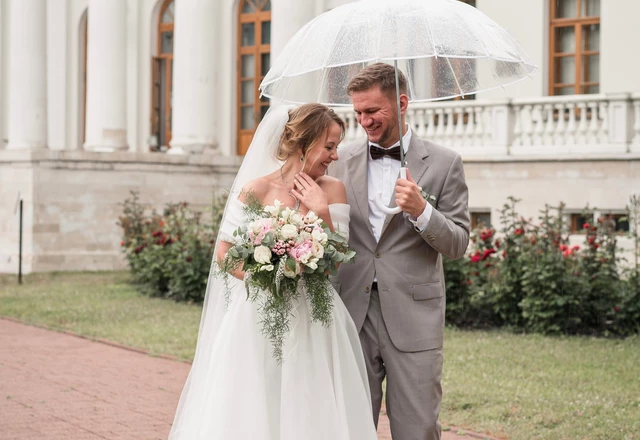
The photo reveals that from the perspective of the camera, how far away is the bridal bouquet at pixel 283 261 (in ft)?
14.3

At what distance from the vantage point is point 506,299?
11680 mm

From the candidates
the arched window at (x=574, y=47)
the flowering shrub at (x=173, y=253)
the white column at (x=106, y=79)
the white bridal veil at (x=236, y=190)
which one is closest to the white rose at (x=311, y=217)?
the white bridal veil at (x=236, y=190)

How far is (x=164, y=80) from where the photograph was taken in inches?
1013

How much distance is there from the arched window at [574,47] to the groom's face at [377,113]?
1446 centimetres

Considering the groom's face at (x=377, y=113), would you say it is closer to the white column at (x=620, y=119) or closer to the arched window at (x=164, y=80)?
the white column at (x=620, y=119)

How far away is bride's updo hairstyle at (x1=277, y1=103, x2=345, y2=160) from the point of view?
4.61 meters

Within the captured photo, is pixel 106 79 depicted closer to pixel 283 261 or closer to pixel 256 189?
pixel 256 189

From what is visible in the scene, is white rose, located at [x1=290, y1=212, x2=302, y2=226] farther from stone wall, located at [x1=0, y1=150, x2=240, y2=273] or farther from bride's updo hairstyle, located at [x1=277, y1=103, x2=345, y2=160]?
stone wall, located at [x1=0, y1=150, x2=240, y2=273]

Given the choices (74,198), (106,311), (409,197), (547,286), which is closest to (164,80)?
(74,198)

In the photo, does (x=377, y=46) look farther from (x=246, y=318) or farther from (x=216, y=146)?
(x=216, y=146)

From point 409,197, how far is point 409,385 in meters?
0.82

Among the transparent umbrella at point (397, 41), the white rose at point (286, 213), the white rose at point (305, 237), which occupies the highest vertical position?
the transparent umbrella at point (397, 41)

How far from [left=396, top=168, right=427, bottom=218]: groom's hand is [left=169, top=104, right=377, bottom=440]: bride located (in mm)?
350

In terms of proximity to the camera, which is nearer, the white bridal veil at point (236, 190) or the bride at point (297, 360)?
the bride at point (297, 360)
